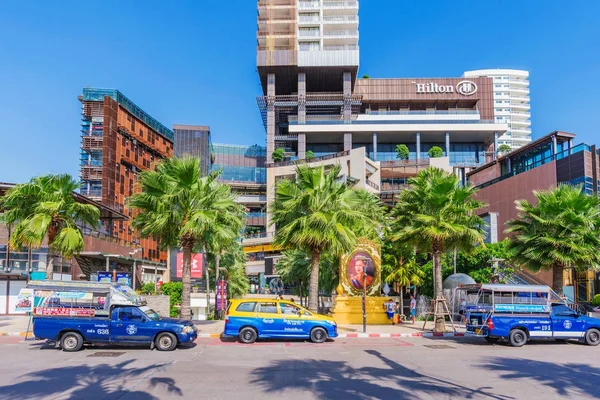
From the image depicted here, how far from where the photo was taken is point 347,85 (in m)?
87.2

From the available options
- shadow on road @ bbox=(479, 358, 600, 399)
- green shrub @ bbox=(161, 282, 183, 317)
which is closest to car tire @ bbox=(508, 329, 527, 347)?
shadow on road @ bbox=(479, 358, 600, 399)

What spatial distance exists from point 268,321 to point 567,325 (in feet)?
36.0

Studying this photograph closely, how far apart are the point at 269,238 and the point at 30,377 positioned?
220 ft

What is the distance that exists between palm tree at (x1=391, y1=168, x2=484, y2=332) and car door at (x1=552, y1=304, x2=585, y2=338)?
15.3ft

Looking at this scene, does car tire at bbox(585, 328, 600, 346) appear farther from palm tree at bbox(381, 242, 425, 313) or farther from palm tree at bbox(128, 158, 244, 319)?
palm tree at bbox(128, 158, 244, 319)

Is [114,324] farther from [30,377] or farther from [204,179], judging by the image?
[204,179]

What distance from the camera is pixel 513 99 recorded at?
180125 millimetres

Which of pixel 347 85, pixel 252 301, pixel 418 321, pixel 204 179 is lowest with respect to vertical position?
pixel 418 321

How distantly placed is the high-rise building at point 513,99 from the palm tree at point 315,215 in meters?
167

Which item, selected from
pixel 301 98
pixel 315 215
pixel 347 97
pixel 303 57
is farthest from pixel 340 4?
pixel 315 215

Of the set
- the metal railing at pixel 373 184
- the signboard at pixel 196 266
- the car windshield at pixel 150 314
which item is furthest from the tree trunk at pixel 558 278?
the metal railing at pixel 373 184

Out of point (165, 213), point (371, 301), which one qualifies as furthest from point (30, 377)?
point (371, 301)

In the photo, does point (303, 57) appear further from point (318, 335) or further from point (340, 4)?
point (318, 335)

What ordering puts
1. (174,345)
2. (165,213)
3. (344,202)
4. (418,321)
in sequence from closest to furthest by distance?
(174,345) → (165,213) → (344,202) → (418,321)
